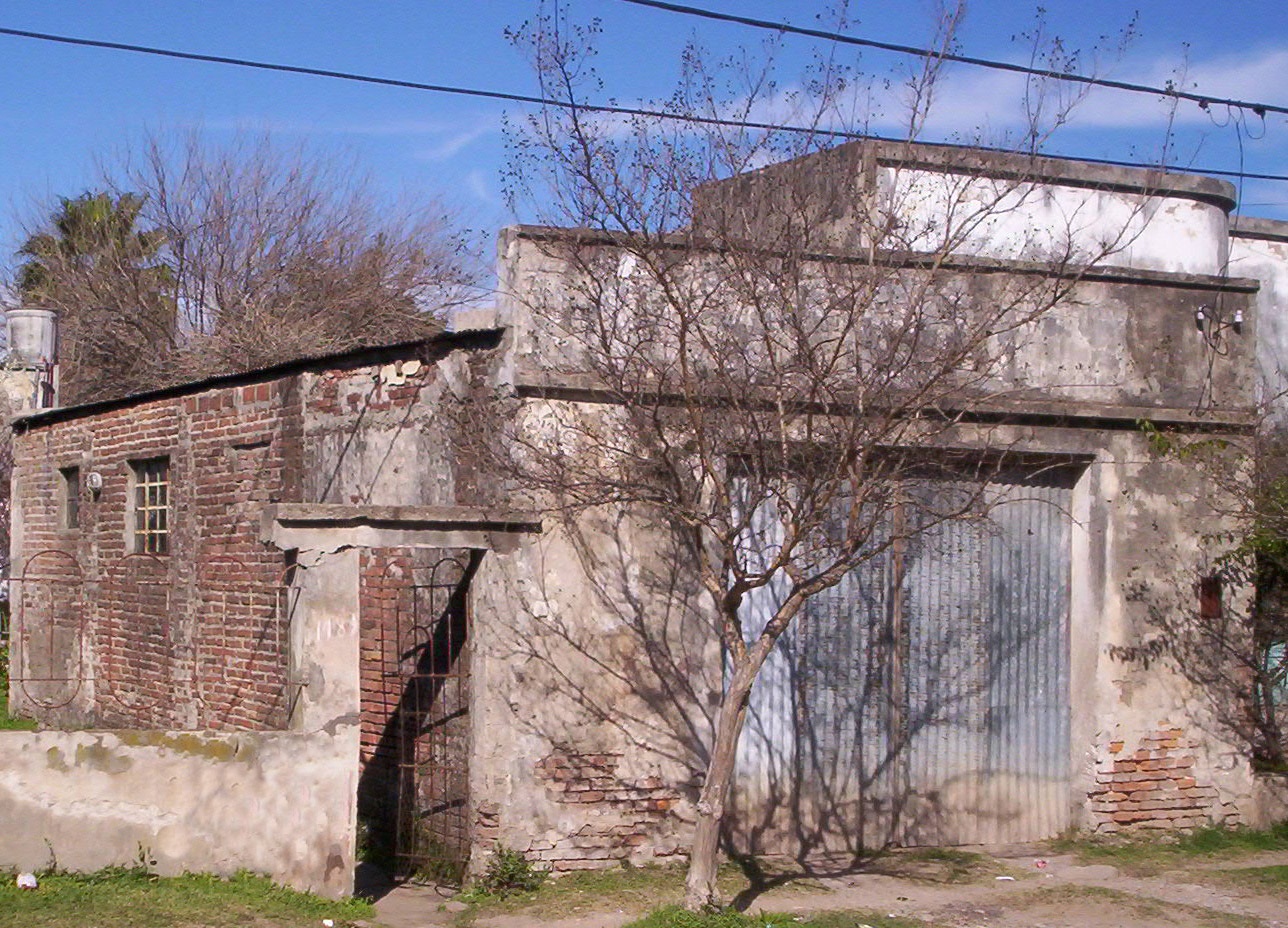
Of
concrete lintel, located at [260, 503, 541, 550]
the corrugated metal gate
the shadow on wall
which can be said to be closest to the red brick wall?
concrete lintel, located at [260, 503, 541, 550]

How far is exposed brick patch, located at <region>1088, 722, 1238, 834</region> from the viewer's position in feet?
34.3

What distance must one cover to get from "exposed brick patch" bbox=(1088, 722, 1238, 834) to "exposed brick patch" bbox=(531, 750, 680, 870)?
329cm

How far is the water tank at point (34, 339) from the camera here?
16.4 m

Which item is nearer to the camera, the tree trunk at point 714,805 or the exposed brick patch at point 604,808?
the tree trunk at point 714,805

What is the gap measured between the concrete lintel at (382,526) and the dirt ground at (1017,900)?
83.9 inches

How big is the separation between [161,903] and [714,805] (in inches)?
116

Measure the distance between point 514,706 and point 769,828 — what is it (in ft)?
6.57

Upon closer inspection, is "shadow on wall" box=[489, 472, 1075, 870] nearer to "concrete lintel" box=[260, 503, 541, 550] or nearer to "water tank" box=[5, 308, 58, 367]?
"concrete lintel" box=[260, 503, 541, 550]

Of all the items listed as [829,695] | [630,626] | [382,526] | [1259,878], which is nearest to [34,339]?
[382,526]

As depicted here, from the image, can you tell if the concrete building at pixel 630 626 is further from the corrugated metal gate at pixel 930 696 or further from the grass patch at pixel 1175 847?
the grass patch at pixel 1175 847

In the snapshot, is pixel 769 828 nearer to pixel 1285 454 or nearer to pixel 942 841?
pixel 942 841

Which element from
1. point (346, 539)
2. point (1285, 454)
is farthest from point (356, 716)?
point (1285, 454)

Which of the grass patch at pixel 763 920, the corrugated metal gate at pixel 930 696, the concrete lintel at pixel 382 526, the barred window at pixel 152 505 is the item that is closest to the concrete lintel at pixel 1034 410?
the corrugated metal gate at pixel 930 696

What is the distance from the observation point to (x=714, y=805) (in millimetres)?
7836
